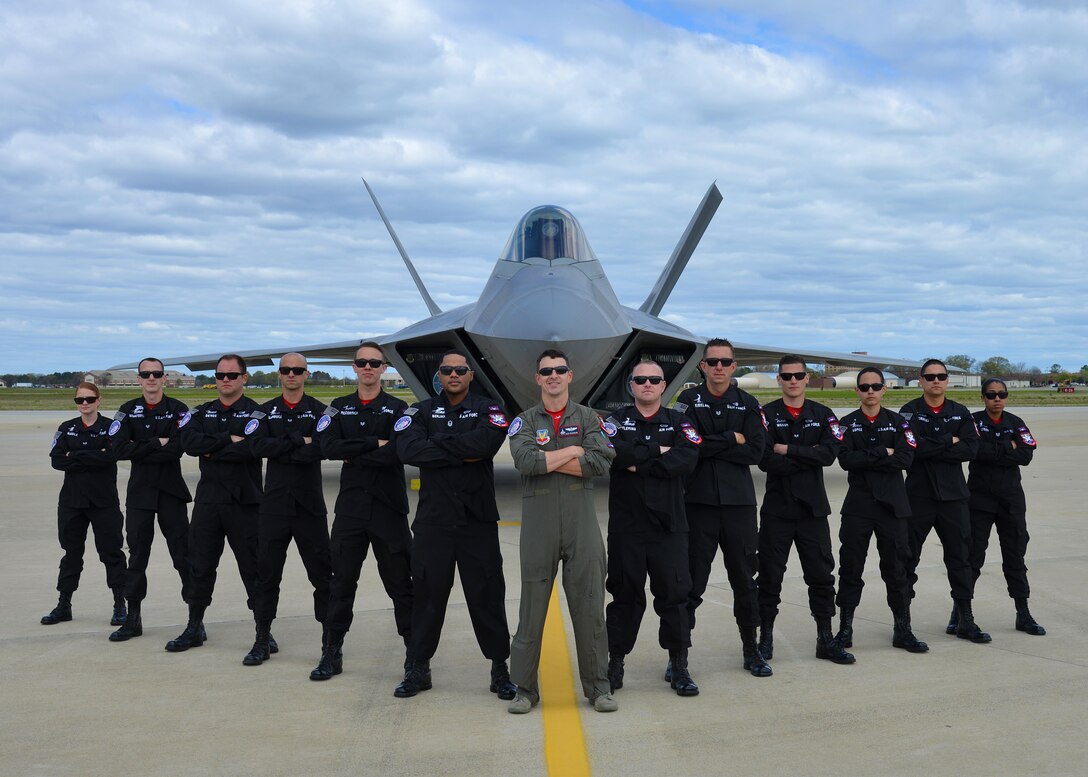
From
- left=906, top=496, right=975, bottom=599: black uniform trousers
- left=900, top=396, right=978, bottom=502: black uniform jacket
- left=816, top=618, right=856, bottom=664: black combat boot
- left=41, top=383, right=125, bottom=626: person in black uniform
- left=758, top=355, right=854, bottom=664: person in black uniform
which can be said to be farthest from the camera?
left=41, top=383, right=125, bottom=626: person in black uniform

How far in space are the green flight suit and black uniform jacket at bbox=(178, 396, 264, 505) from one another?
2.01m

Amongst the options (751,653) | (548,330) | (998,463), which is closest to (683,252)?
(548,330)

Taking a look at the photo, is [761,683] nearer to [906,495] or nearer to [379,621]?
[906,495]

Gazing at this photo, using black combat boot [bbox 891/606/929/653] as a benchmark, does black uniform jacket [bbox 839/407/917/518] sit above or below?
above

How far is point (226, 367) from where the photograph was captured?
19.4 feet

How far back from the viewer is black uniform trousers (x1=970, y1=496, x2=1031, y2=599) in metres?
5.91

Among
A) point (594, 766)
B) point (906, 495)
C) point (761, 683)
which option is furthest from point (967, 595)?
point (594, 766)

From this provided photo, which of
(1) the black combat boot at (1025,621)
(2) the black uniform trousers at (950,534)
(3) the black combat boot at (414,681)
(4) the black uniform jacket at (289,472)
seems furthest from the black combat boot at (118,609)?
(1) the black combat boot at (1025,621)

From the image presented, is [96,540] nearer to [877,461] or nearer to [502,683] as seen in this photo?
[502,683]

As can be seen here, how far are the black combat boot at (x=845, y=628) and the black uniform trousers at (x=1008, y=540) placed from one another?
1.03 meters

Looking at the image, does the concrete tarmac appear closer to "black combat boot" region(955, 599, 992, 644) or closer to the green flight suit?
"black combat boot" region(955, 599, 992, 644)

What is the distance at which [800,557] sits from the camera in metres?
5.37

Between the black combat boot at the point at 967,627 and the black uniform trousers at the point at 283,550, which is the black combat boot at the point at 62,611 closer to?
the black uniform trousers at the point at 283,550

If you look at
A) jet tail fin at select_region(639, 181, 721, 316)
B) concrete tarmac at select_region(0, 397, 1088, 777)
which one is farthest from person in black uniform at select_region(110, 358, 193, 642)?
jet tail fin at select_region(639, 181, 721, 316)
